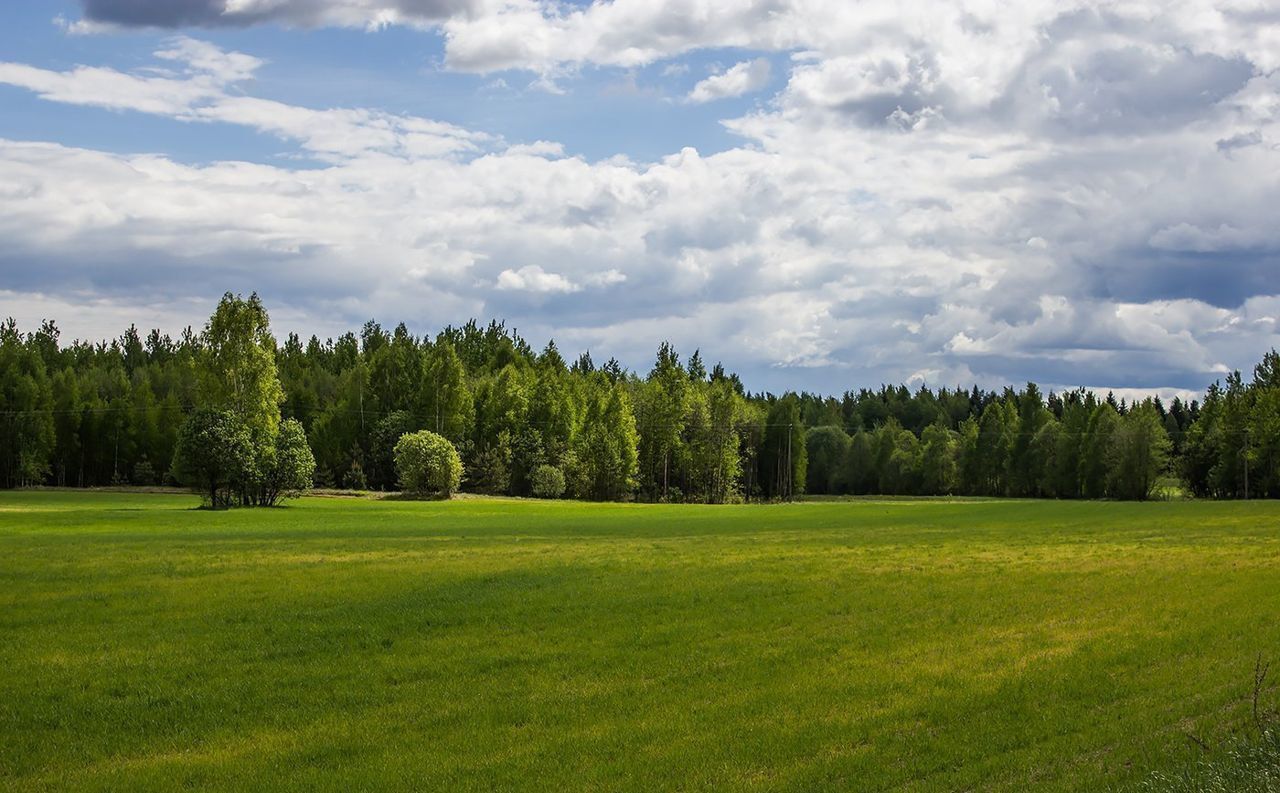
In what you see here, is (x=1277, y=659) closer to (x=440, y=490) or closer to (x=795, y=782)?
(x=795, y=782)

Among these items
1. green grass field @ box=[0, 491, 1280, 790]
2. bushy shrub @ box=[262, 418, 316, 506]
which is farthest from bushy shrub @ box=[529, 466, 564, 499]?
green grass field @ box=[0, 491, 1280, 790]

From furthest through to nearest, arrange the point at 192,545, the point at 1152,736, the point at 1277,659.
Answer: the point at 192,545
the point at 1277,659
the point at 1152,736

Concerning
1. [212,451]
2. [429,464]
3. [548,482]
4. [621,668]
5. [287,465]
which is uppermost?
[212,451]

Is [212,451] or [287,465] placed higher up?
[212,451]

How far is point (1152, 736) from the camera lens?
16266 millimetres

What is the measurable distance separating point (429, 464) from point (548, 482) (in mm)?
23832

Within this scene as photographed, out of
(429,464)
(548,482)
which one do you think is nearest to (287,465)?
(429,464)

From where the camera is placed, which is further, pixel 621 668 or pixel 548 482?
pixel 548 482

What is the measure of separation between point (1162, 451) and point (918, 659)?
14163cm

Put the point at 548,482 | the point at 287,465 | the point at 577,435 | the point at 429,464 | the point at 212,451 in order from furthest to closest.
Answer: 1. the point at 577,435
2. the point at 548,482
3. the point at 429,464
4. the point at 287,465
5. the point at 212,451

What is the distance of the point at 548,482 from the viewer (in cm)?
13650

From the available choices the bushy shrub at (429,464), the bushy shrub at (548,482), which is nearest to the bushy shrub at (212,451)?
the bushy shrub at (429,464)

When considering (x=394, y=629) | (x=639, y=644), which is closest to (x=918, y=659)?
(x=639, y=644)

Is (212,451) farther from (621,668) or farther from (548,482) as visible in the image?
(621,668)
